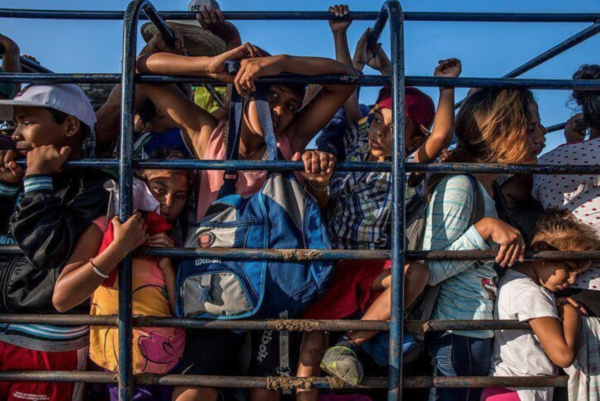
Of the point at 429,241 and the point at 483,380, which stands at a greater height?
the point at 429,241

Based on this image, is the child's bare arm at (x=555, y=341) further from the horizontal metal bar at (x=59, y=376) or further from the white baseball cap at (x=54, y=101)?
the white baseball cap at (x=54, y=101)

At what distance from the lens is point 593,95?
2.66 meters

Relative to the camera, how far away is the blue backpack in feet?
6.09

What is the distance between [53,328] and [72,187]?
571 mm

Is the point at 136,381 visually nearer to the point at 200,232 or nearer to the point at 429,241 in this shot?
the point at 200,232

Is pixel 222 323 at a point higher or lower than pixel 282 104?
lower

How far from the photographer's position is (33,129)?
202 centimetres

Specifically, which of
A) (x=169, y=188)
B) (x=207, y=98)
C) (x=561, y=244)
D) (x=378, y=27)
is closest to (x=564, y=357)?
(x=561, y=244)

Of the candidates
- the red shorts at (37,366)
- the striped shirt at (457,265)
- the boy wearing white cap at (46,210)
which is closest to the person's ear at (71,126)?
the boy wearing white cap at (46,210)

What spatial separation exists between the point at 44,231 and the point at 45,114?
543mm

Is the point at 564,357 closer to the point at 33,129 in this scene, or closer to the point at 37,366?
the point at 37,366

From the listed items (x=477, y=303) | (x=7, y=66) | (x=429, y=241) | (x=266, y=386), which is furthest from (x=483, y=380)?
(x=7, y=66)

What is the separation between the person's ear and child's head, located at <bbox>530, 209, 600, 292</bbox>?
2042 mm

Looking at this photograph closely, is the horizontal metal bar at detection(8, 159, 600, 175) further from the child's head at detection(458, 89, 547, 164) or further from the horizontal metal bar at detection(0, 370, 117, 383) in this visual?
the horizontal metal bar at detection(0, 370, 117, 383)
